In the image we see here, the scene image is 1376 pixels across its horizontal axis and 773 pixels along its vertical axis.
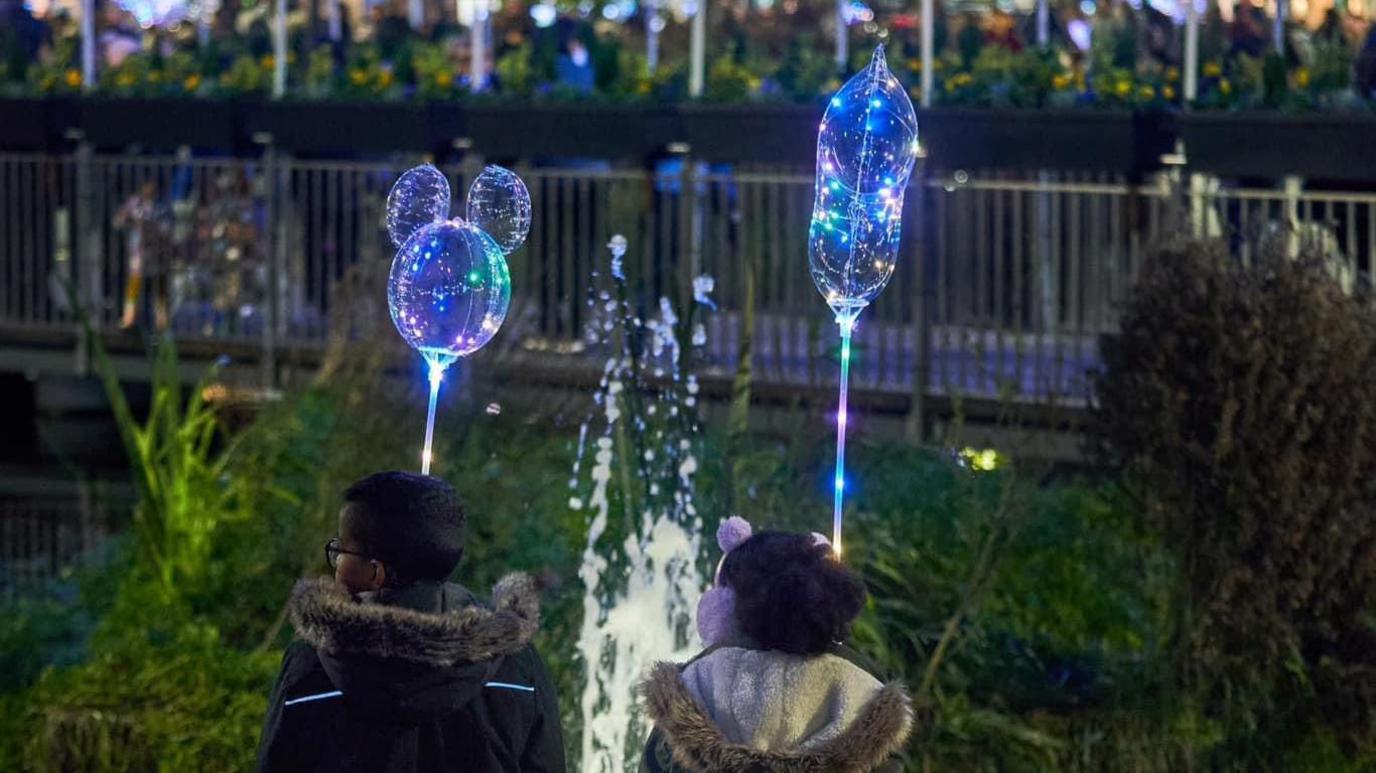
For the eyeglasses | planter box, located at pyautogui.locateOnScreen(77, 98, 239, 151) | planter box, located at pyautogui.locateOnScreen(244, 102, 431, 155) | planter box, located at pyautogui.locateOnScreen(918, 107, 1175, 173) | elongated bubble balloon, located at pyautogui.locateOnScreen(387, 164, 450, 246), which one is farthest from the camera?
planter box, located at pyautogui.locateOnScreen(77, 98, 239, 151)

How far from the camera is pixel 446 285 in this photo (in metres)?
4.61

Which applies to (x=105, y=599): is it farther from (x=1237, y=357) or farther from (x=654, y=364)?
(x=1237, y=357)

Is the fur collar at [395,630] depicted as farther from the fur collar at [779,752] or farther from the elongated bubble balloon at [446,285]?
the elongated bubble balloon at [446,285]

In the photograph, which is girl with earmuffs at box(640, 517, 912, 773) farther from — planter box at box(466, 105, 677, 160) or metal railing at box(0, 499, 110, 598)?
planter box at box(466, 105, 677, 160)

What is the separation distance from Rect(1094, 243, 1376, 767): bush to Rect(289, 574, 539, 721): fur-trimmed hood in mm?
2962

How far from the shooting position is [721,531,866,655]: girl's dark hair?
133 inches

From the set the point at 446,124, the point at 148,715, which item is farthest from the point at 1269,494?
the point at 446,124

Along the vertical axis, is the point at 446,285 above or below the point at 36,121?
below

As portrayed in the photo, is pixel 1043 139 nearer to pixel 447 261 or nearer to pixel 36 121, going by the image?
pixel 447 261

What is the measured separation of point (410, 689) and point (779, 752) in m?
0.56

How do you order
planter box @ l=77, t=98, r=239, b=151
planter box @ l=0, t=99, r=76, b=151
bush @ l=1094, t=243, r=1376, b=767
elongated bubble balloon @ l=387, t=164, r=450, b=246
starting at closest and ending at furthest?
elongated bubble balloon @ l=387, t=164, r=450, b=246
bush @ l=1094, t=243, r=1376, b=767
planter box @ l=77, t=98, r=239, b=151
planter box @ l=0, t=99, r=76, b=151

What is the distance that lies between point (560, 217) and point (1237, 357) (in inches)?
216

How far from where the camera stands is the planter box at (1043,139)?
1009 cm

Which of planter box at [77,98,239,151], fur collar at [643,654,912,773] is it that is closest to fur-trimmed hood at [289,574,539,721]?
fur collar at [643,654,912,773]
